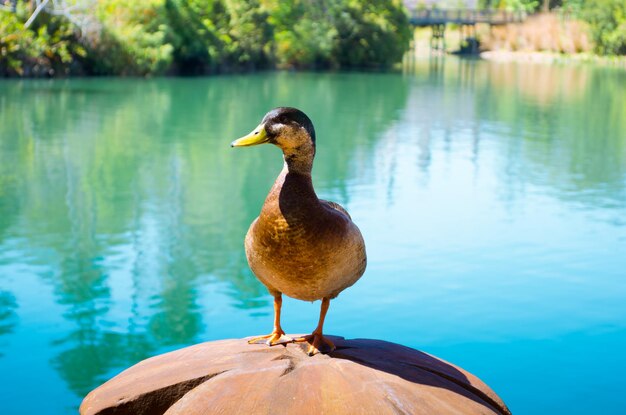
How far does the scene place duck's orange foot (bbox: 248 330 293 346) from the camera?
291cm

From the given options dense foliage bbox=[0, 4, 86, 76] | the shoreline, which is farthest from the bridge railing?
dense foliage bbox=[0, 4, 86, 76]

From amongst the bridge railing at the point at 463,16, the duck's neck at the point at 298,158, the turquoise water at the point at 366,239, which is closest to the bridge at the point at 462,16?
the bridge railing at the point at 463,16

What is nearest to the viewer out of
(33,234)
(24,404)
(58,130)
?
(24,404)

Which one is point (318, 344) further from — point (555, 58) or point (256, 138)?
point (555, 58)

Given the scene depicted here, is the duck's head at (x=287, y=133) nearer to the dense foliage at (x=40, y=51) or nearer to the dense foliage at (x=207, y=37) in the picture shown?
the dense foliage at (x=207, y=37)

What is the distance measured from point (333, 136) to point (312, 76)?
21.5 m

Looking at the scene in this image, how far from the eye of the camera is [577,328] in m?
7.11

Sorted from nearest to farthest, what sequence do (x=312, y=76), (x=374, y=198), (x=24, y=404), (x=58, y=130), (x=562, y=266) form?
(x=24, y=404) → (x=562, y=266) → (x=374, y=198) → (x=58, y=130) → (x=312, y=76)

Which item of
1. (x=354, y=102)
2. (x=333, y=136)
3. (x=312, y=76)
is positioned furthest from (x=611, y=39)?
(x=333, y=136)

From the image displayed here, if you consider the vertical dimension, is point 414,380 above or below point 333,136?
above

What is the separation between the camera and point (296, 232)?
278 cm

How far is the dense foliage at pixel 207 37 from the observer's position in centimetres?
2975

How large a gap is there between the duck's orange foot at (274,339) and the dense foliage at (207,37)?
21963 mm

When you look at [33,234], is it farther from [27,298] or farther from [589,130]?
[589,130]
